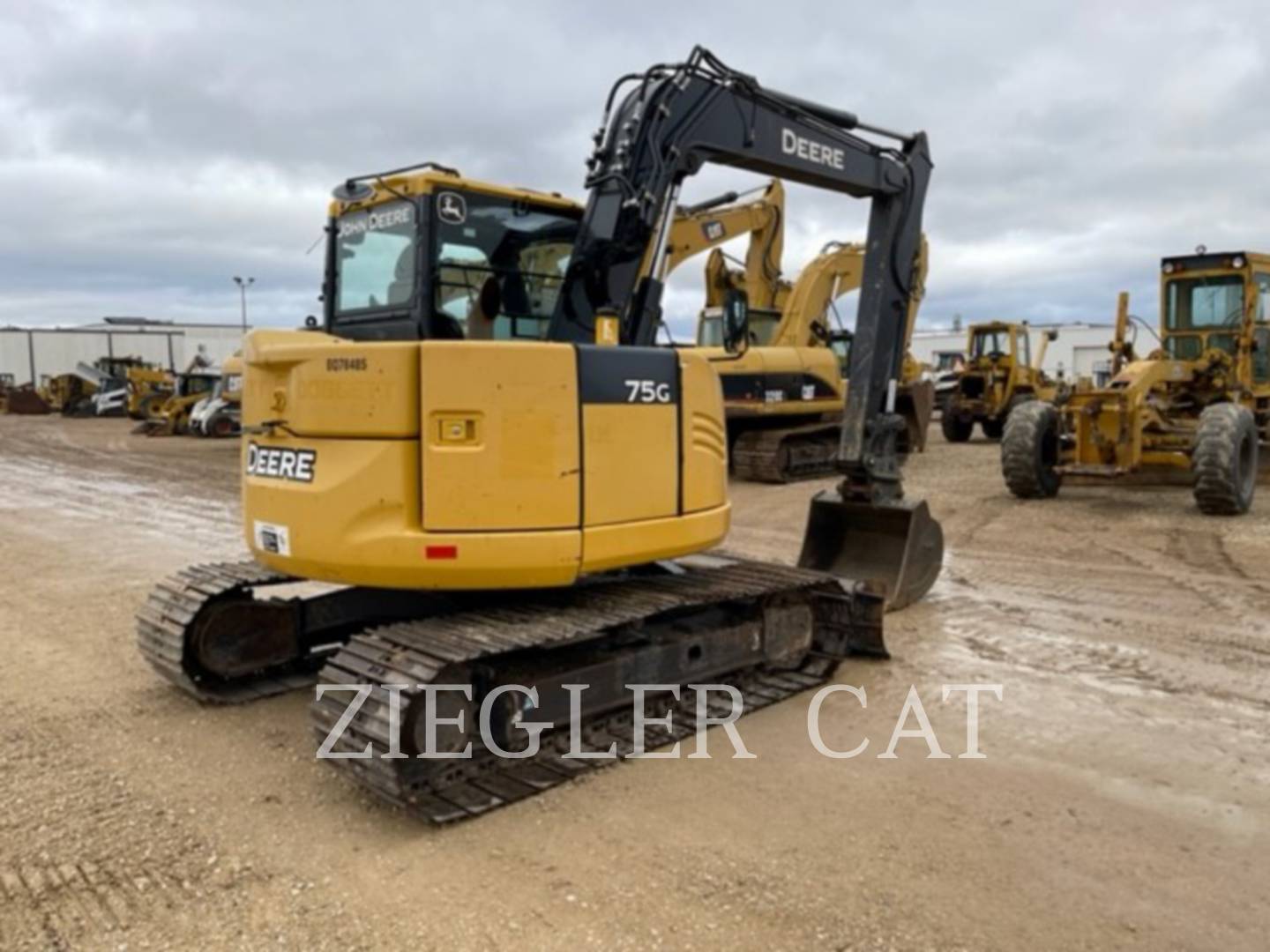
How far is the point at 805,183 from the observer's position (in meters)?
6.81

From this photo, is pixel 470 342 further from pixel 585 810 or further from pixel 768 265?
pixel 768 265

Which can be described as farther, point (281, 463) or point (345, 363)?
point (281, 463)

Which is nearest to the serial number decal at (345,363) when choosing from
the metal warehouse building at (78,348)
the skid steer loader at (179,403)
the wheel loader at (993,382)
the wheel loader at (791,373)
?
the wheel loader at (791,373)

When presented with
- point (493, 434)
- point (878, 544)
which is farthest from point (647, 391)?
point (878, 544)

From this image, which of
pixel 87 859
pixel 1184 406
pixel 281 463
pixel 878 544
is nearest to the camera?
pixel 87 859

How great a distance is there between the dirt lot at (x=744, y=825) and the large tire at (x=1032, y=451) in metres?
5.22

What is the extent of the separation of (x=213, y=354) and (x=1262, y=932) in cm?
7674

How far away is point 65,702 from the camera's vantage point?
530 centimetres

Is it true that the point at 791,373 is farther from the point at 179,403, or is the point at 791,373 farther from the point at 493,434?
the point at 179,403

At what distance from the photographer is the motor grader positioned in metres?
10.6

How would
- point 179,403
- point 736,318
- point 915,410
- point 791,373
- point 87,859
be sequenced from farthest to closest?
point 179,403, point 915,410, point 791,373, point 736,318, point 87,859

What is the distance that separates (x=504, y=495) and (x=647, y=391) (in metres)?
0.87

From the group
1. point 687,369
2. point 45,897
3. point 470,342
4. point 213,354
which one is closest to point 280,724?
point 45,897

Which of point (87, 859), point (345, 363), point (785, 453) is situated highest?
point (345, 363)
